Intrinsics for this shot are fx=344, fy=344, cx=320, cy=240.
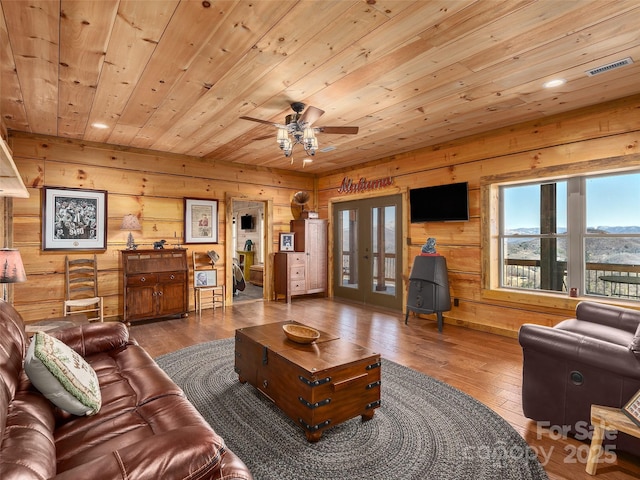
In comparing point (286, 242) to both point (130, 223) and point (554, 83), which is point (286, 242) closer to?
point (130, 223)

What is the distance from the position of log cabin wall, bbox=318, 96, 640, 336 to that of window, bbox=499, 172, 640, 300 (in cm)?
29

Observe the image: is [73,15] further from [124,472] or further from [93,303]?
[93,303]

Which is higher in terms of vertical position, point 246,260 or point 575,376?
point 246,260

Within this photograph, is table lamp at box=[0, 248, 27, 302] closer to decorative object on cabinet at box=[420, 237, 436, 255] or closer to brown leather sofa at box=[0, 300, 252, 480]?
brown leather sofa at box=[0, 300, 252, 480]

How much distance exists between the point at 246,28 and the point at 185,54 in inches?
23.5

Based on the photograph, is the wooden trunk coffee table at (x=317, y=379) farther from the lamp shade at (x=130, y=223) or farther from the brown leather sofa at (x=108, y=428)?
the lamp shade at (x=130, y=223)

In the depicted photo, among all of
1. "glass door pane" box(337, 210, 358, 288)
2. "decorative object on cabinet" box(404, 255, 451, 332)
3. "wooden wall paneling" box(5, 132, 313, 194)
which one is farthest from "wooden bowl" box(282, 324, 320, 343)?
"wooden wall paneling" box(5, 132, 313, 194)

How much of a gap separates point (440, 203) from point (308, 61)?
10.1 ft

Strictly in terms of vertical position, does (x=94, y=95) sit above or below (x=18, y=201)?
above

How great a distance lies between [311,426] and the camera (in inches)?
80.7

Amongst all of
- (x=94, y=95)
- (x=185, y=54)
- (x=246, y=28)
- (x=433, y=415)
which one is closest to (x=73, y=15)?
(x=185, y=54)

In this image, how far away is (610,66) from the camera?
2.76 metres

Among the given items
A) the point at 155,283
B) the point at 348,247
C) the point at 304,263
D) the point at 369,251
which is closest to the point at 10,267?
the point at 155,283

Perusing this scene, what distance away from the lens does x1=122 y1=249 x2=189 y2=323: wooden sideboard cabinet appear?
4.85 meters
